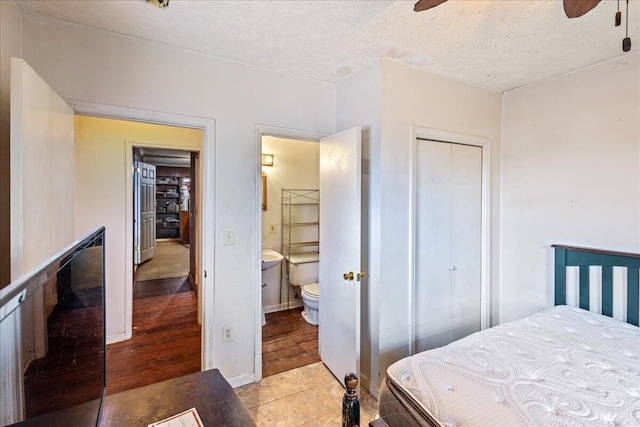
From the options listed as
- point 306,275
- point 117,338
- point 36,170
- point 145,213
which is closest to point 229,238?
point 36,170

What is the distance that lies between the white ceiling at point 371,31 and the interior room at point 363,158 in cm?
1

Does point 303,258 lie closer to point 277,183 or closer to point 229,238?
point 277,183

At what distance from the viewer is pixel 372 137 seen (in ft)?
→ 7.28

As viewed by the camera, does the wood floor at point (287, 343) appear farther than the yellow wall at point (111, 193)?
No

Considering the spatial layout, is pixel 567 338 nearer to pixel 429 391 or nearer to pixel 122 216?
pixel 429 391

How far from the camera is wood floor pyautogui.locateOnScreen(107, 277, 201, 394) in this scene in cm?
242

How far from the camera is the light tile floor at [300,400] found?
1921 mm

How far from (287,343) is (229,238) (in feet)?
4.43

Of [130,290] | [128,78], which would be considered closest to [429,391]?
[128,78]

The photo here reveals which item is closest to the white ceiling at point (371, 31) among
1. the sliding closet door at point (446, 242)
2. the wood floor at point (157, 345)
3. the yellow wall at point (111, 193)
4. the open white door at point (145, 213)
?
the sliding closet door at point (446, 242)

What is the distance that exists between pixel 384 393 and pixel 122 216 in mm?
2819

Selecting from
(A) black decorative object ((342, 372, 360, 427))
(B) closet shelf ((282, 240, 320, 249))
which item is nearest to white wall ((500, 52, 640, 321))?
(B) closet shelf ((282, 240, 320, 249))

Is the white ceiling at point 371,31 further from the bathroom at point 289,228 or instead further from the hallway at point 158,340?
the hallway at point 158,340

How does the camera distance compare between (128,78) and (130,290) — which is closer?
(128,78)
